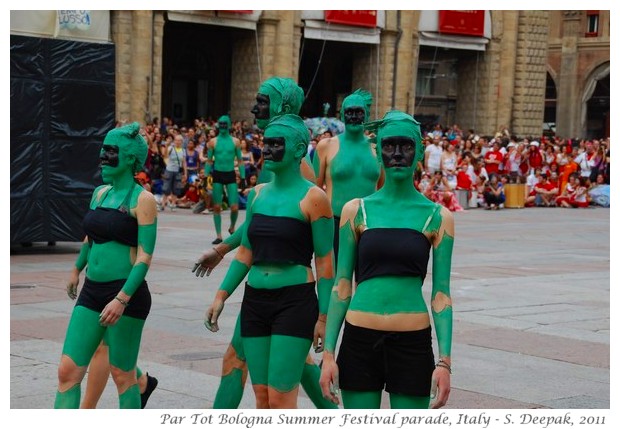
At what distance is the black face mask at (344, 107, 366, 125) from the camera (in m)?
9.05

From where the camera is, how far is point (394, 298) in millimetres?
5125

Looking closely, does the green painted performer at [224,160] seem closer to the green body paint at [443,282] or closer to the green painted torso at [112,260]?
the green painted torso at [112,260]

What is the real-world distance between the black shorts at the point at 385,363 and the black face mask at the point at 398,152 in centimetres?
73

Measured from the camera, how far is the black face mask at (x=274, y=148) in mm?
6191

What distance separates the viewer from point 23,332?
10.2m

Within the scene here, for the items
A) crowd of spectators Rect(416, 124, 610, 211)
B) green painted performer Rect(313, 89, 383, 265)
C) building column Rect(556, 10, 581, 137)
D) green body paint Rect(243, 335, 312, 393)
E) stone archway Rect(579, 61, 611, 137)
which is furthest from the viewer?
building column Rect(556, 10, 581, 137)

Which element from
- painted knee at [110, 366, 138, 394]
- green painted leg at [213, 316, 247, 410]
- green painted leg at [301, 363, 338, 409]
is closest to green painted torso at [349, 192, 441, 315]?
green painted leg at [213, 316, 247, 410]

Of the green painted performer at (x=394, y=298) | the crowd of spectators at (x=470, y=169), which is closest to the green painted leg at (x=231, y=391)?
the green painted performer at (x=394, y=298)

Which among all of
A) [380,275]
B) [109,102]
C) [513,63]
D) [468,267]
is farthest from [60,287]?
[513,63]

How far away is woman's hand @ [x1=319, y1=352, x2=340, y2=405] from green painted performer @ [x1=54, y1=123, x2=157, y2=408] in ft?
5.70

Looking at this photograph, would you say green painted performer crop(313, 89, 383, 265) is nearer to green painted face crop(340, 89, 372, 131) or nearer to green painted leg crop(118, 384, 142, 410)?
green painted face crop(340, 89, 372, 131)

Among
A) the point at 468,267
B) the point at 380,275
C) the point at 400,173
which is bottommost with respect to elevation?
the point at 468,267

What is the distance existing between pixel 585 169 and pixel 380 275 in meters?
29.1
